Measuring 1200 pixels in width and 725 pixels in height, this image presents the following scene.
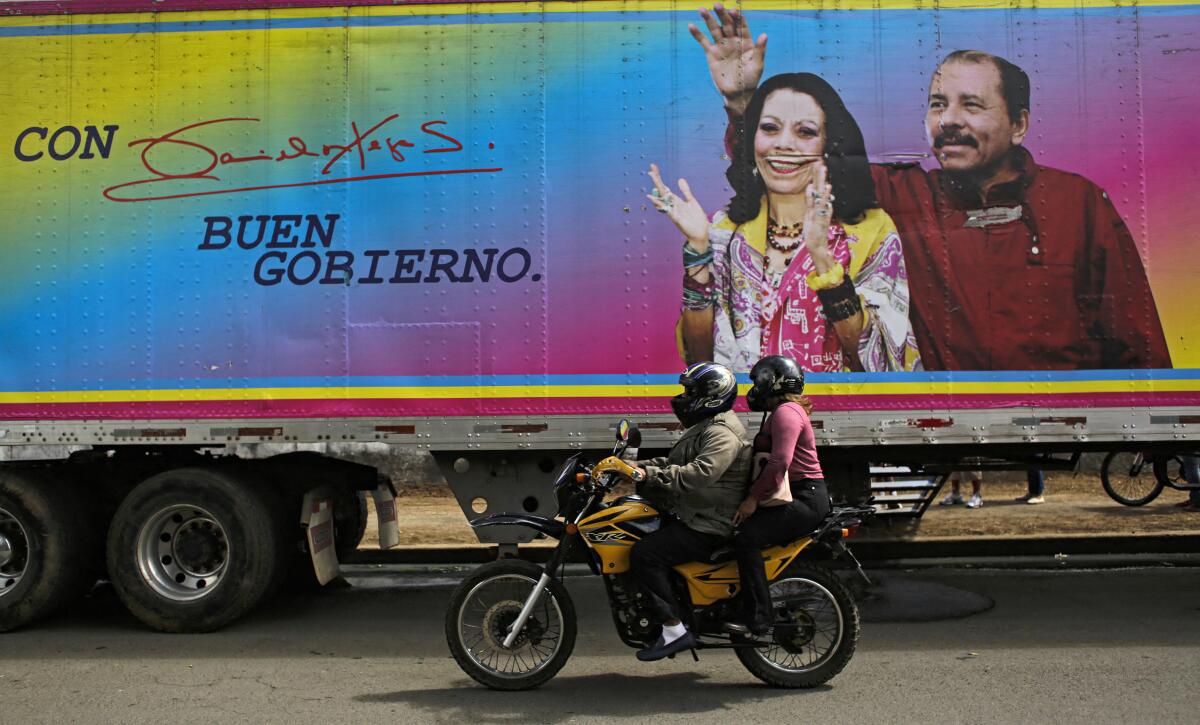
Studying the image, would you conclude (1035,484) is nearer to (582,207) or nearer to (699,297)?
(699,297)

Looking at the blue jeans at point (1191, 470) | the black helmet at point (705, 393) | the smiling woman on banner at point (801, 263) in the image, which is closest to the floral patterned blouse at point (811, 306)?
the smiling woman on banner at point (801, 263)

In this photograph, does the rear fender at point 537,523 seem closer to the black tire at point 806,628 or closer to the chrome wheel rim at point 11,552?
the black tire at point 806,628

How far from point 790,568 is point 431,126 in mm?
3847

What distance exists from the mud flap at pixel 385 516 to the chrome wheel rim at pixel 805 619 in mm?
3400

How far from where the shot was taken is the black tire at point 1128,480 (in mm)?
12086

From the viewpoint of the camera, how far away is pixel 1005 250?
710 cm

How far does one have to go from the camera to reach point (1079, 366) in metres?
7.06

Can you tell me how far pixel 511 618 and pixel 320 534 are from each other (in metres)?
2.59

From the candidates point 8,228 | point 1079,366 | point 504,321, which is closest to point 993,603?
point 1079,366

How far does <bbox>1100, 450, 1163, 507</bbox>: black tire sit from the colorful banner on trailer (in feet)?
Result: 18.3

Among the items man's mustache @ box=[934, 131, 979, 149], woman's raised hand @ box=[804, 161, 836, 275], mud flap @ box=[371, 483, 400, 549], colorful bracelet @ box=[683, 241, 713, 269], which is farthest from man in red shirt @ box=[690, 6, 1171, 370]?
mud flap @ box=[371, 483, 400, 549]

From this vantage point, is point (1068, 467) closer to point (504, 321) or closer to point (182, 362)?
point (504, 321)
